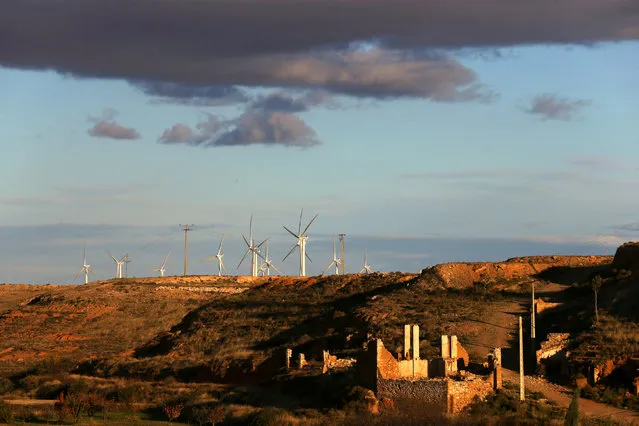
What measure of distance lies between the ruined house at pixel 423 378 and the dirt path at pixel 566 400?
128 inches

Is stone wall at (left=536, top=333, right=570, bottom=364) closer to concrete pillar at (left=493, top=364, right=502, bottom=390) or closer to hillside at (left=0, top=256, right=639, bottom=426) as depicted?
hillside at (left=0, top=256, right=639, bottom=426)

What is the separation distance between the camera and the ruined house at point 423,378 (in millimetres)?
48969

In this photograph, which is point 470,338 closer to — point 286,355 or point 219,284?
point 286,355

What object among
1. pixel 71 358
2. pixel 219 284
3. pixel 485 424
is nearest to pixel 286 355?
pixel 485 424

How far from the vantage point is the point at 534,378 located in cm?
5800

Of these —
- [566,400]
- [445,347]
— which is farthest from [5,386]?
[566,400]

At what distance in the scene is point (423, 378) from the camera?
167ft

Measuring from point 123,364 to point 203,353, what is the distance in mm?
5365

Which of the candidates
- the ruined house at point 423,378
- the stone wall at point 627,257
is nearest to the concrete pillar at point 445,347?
the ruined house at point 423,378

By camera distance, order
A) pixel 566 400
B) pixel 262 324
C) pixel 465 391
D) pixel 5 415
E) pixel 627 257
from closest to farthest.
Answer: pixel 465 391
pixel 566 400
pixel 5 415
pixel 627 257
pixel 262 324

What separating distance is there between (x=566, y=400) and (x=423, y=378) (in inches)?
294

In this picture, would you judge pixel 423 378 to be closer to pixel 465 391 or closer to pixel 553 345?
pixel 465 391

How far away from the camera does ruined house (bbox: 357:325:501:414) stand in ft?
161

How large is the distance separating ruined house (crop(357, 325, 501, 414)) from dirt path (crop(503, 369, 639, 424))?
3.26 m
